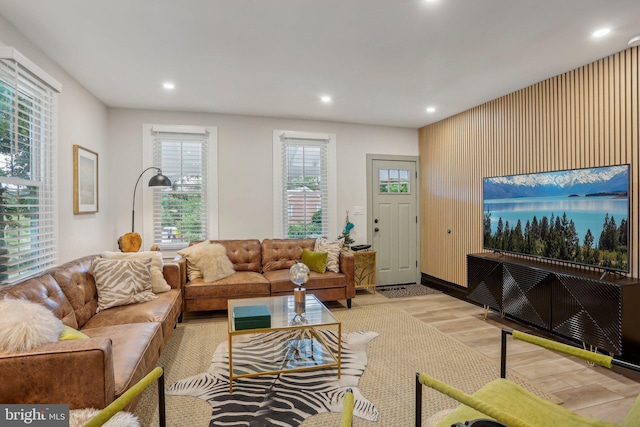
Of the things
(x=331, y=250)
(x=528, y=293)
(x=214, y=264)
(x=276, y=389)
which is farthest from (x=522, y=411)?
(x=214, y=264)

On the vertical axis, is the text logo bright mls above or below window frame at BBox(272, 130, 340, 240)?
below

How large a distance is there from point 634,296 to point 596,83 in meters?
1.89

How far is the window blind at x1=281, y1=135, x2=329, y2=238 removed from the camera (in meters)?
5.03

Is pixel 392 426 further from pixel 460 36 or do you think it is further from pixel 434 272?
pixel 434 272

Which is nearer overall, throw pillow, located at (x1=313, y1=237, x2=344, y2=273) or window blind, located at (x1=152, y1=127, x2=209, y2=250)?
throw pillow, located at (x1=313, y1=237, x2=344, y2=273)

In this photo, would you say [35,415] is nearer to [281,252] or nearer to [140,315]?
[140,315]

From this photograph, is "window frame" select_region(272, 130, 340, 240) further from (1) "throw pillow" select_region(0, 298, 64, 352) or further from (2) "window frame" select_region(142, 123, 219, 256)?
(1) "throw pillow" select_region(0, 298, 64, 352)

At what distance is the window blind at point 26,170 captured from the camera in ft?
7.75

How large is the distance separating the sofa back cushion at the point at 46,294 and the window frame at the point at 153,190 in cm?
218

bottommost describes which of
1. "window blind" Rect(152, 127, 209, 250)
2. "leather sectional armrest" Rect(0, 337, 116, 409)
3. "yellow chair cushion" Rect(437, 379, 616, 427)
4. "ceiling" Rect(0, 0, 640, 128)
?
"yellow chair cushion" Rect(437, 379, 616, 427)

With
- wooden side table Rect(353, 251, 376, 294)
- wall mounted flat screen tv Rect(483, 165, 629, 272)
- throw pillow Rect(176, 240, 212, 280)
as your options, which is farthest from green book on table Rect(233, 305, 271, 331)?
wall mounted flat screen tv Rect(483, 165, 629, 272)

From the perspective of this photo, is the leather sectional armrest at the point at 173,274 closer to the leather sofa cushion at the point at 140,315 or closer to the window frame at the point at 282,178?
the leather sofa cushion at the point at 140,315

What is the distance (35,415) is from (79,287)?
1.41 meters

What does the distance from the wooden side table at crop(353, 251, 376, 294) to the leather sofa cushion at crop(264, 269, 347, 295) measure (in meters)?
0.74
